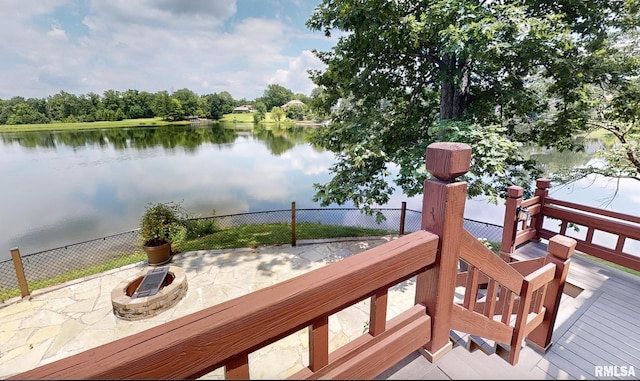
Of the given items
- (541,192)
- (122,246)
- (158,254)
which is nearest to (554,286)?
(541,192)

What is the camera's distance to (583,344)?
2.28 metres

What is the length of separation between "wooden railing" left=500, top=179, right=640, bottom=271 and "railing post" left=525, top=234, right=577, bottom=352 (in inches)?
75.0

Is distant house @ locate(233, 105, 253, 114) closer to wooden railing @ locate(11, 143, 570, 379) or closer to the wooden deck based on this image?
the wooden deck

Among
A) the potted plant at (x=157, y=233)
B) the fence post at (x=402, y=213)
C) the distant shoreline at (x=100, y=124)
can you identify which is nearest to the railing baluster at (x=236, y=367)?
the potted plant at (x=157, y=233)

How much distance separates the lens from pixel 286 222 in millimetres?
9414

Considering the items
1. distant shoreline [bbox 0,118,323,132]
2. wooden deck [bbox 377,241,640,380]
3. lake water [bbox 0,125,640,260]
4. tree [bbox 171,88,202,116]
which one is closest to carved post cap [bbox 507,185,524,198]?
wooden deck [bbox 377,241,640,380]

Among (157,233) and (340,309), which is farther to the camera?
(157,233)

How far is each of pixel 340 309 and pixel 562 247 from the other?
1806 millimetres

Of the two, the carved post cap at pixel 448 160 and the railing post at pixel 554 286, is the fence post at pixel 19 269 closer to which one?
the carved post cap at pixel 448 160

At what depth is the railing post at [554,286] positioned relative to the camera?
179 cm

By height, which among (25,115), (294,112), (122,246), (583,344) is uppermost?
(294,112)

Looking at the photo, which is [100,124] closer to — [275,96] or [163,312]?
[275,96]

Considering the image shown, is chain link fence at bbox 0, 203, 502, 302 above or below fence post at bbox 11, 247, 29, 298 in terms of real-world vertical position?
below

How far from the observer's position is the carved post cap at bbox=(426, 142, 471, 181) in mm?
902
